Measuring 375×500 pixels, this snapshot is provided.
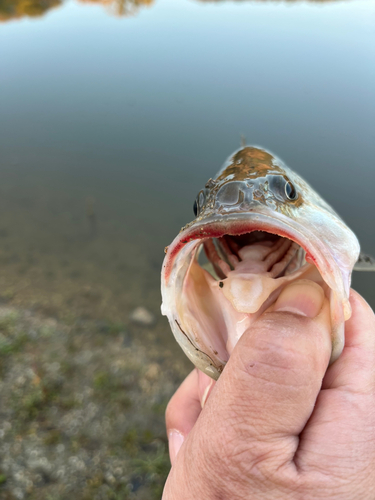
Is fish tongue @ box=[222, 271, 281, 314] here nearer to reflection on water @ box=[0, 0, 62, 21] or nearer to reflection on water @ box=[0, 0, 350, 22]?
reflection on water @ box=[0, 0, 350, 22]

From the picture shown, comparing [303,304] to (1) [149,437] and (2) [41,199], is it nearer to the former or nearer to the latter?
(1) [149,437]

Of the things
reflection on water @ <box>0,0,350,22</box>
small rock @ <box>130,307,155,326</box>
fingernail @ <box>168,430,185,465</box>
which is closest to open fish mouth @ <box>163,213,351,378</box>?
fingernail @ <box>168,430,185,465</box>

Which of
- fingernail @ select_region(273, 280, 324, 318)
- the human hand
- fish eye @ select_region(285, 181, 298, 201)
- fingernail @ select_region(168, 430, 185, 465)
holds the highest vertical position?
fish eye @ select_region(285, 181, 298, 201)

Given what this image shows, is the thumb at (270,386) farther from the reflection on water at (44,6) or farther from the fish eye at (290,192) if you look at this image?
the reflection on water at (44,6)

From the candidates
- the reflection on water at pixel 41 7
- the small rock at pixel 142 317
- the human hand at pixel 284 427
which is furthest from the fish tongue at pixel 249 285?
the reflection on water at pixel 41 7

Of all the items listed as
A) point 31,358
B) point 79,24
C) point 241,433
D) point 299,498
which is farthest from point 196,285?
point 79,24

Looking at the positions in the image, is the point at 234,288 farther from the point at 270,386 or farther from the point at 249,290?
the point at 270,386
